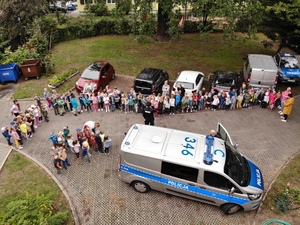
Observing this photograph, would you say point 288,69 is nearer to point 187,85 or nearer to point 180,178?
point 187,85

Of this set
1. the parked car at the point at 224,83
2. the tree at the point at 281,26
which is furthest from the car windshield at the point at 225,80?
the tree at the point at 281,26

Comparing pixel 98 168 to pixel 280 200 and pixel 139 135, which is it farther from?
pixel 280 200

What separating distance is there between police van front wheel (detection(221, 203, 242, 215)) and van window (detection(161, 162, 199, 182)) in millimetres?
1406

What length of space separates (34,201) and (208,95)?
1013 cm

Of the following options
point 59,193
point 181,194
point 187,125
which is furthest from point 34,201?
point 187,125

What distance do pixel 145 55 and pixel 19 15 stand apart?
11821mm

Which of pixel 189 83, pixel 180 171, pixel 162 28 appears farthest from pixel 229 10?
pixel 180 171

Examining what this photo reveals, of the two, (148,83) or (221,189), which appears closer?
(221,189)

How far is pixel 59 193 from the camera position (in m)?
9.51

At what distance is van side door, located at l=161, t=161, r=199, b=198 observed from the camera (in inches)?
327

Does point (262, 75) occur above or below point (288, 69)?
above

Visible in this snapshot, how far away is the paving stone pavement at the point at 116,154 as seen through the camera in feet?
28.5

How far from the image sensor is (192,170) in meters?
8.23

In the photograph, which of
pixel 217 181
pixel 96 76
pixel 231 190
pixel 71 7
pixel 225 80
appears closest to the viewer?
pixel 231 190
